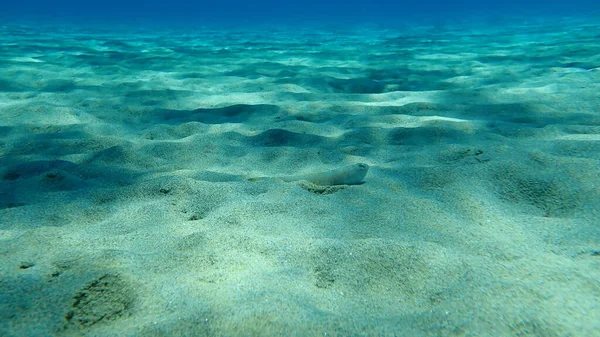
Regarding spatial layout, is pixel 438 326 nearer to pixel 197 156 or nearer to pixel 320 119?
pixel 197 156

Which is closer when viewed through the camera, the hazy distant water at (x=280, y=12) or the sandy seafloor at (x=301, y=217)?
the sandy seafloor at (x=301, y=217)

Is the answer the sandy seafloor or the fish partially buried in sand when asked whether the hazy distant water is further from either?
the fish partially buried in sand

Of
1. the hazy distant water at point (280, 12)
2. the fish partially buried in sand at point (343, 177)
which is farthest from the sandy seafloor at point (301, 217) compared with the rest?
the hazy distant water at point (280, 12)

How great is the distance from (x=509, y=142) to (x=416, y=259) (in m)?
2.28

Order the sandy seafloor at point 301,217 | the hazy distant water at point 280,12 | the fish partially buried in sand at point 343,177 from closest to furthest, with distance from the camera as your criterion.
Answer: the sandy seafloor at point 301,217 < the fish partially buried in sand at point 343,177 < the hazy distant water at point 280,12

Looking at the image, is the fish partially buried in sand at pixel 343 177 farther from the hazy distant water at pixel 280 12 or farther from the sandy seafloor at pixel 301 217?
the hazy distant water at pixel 280 12

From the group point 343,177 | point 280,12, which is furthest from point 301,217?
point 280,12

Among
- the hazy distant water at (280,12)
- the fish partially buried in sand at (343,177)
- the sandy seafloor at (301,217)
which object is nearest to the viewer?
the sandy seafloor at (301,217)

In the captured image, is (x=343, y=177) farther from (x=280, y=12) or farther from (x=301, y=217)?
(x=280, y=12)

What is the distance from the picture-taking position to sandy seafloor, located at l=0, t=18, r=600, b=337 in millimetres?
1634

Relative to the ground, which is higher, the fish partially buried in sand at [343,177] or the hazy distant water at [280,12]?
the hazy distant water at [280,12]

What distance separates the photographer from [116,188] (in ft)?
9.60

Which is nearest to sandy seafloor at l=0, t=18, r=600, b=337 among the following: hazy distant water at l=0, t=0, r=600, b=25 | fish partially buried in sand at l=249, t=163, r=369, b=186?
fish partially buried in sand at l=249, t=163, r=369, b=186

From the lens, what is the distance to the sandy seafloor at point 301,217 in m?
1.63
